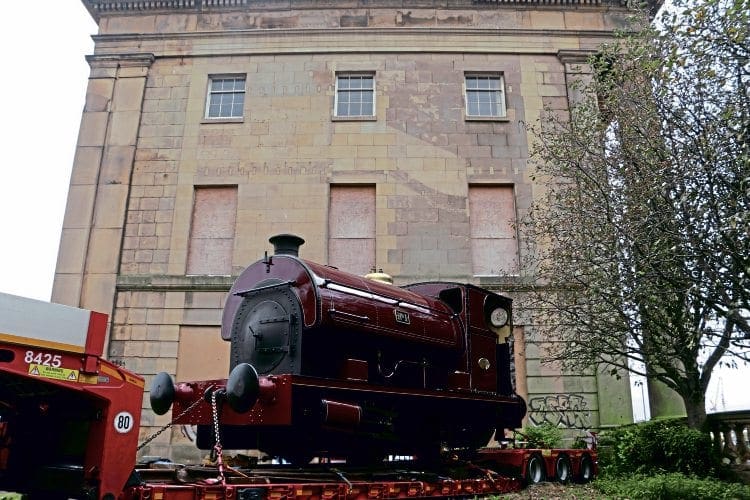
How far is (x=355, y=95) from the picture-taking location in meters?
16.6

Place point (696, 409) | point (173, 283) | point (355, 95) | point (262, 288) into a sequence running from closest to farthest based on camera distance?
point (262, 288) < point (696, 409) < point (173, 283) < point (355, 95)

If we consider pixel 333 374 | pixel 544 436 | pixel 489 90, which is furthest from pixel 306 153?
pixel 333 374

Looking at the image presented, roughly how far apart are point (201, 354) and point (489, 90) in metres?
10.5

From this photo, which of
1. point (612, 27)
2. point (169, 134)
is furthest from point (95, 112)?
point (612, 27)

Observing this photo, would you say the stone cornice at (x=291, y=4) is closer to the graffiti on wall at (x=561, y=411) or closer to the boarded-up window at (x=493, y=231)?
the boarded-up window at (x=493, y=231)

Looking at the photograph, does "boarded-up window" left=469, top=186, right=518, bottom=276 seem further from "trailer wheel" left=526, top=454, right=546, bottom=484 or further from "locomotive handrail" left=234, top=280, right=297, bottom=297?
"locomotive handrail" left=234, top=280, right=297, bottom=297

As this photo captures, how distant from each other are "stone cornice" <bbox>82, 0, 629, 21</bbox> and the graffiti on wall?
1094 centimetres

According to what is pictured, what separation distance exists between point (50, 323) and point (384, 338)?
398 centimetres

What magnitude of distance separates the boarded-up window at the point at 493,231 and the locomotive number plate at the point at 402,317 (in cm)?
740

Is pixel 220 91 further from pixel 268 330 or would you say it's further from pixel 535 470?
pixel 535 470

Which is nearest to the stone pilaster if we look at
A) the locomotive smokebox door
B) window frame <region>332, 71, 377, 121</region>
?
window frame <region>332, 71, 377, 121</region>

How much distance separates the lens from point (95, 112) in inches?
650

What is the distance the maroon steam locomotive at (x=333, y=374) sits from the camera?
6.43 metres

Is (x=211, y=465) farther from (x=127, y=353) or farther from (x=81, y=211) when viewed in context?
(x=81, y=211)
